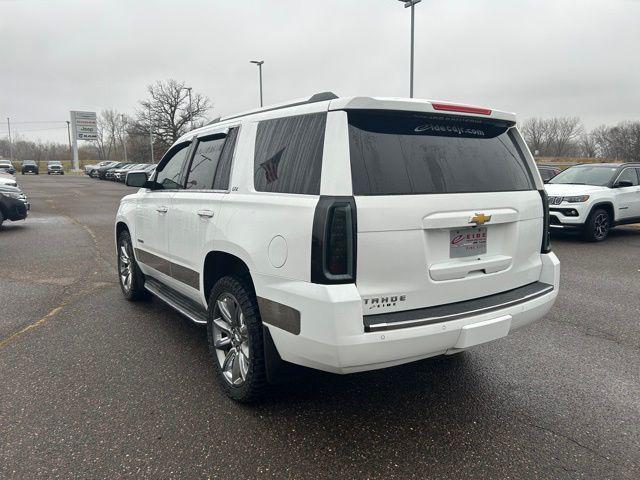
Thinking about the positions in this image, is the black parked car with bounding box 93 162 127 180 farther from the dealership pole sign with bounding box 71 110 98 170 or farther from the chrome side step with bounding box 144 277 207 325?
the chrome side step with bounding box 144 277 207 325

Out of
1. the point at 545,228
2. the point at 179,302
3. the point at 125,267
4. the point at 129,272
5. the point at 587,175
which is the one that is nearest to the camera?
the point at 545,228

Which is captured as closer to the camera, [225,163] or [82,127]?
[225,163]

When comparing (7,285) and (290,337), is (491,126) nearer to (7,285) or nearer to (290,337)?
(290,337)

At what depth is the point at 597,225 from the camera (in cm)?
1011

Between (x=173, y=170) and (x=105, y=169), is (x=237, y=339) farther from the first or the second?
(x=105, y=169)

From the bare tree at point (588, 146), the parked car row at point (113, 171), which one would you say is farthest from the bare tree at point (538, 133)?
the parked car row at point (113, 171)

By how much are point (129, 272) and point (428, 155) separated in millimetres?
4019

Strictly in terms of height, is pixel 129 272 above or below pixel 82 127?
below

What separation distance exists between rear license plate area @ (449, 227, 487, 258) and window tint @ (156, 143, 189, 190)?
8.25 ft

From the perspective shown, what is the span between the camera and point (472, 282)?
284cm

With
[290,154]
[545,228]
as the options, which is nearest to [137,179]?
[290,154]

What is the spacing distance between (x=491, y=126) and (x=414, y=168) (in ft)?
2.87

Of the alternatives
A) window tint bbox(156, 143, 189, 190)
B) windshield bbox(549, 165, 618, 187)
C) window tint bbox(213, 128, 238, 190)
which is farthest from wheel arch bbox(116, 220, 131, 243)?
windshield bbox(549, 165, 618, 187)

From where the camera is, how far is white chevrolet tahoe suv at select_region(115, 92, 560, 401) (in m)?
2.43
